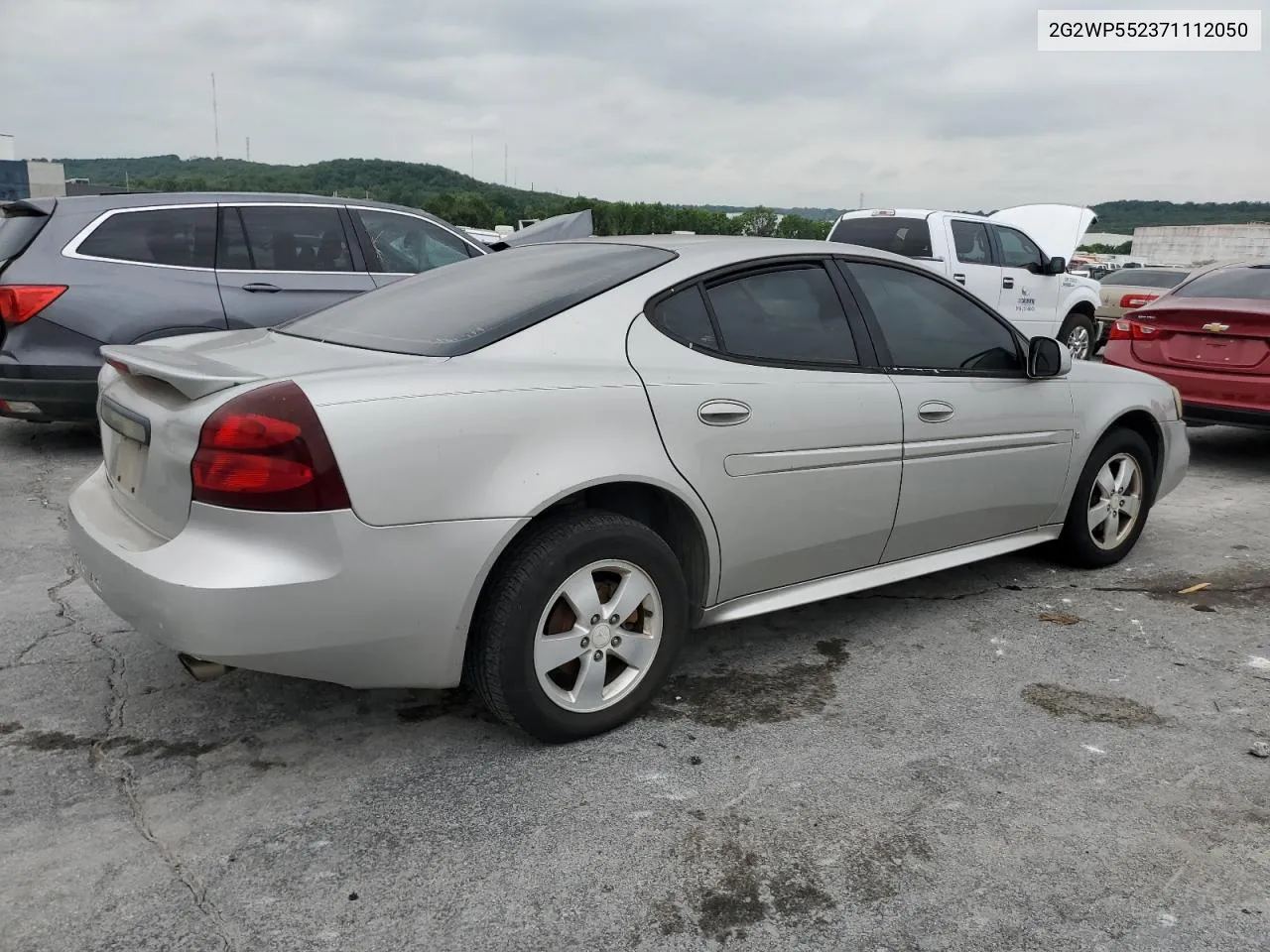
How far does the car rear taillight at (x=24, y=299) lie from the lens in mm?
6039

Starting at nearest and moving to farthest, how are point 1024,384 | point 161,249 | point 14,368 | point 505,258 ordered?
point 505,258 < point 1024,384 < point 14,368 < point 161,249

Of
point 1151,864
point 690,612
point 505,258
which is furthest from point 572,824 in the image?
point 505,258

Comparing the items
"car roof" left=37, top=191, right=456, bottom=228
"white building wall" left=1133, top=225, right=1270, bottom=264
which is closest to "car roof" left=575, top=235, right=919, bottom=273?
"car roof" left=37, top=191, right=456, bottom=228

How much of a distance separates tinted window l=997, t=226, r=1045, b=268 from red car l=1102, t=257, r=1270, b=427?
14.6 ft

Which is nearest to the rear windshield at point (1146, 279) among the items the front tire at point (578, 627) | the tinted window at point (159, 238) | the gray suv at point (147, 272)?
the gray suv at point (147, 272)

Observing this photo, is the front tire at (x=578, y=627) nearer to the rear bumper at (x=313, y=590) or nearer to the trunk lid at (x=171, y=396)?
the rear bumper at (x=313, y=590)

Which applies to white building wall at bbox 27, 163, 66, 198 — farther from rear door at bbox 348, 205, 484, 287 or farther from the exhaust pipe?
the exhaust pipe

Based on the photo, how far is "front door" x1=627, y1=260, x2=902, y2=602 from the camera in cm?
306

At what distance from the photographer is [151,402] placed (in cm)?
275

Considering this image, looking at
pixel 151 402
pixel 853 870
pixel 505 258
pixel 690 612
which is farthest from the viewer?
pixel 505 258

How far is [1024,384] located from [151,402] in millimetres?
3153

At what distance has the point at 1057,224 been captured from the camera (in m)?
15.3

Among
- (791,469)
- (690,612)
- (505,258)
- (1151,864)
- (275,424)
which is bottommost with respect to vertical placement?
(1151,864)

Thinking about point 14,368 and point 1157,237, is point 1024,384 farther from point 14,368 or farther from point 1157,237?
point 1157,237
